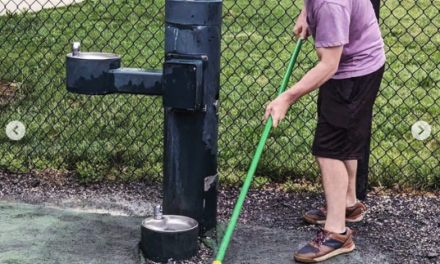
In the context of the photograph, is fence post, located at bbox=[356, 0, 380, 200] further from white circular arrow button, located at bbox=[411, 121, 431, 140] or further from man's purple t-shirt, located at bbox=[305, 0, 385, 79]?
white circular arrow button, located at bbox=[411, 121, 431, 140]

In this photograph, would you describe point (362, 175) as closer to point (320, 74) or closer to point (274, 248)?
point (274, 248)

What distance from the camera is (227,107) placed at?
5.80 meters

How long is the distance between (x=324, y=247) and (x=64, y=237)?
3.89ft

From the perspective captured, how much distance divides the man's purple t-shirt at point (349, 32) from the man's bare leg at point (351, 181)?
19.6 inches

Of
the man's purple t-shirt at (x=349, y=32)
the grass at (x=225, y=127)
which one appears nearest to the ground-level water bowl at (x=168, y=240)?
the man's purple t-shirt at (x=349, y=32)

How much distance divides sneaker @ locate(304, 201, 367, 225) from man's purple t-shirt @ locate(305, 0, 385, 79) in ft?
2.68

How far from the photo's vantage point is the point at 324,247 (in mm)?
3574

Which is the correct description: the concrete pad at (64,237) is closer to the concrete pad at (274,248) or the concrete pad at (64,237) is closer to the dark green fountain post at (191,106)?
the dark green fountain post at (191,106)

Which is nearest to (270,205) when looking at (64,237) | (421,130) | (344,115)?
(344,115)

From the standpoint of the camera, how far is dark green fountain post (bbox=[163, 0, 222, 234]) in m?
3.36

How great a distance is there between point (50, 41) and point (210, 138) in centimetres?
452

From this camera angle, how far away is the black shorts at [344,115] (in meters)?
3.51

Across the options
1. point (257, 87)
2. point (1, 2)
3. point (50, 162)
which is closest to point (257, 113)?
point (257, 87)

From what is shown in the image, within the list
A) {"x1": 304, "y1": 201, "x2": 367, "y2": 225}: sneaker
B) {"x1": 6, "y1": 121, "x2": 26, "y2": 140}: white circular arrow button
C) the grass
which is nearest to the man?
{"x1": 304, "y1": 201, "x2": 367, "y2": 225}: sneaker
